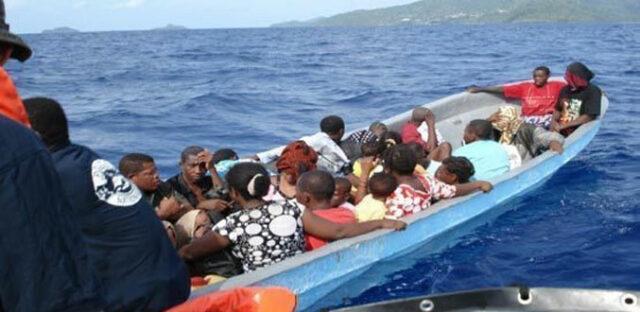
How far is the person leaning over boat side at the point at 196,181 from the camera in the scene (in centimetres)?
576

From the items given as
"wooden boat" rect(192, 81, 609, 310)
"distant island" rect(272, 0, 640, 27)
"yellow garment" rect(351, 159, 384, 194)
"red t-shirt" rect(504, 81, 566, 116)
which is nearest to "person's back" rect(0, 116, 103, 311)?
"wooden boat" rect(192, 81, 609, 310)

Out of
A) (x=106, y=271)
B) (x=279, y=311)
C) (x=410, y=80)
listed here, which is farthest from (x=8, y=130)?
(x=410, y=80)

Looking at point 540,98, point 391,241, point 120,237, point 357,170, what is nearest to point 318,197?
point 391,241

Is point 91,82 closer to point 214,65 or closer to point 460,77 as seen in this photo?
point 214,65

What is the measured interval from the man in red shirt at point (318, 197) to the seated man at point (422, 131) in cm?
305

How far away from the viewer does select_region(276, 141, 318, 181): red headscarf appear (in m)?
6.12

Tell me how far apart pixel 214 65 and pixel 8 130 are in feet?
97.4

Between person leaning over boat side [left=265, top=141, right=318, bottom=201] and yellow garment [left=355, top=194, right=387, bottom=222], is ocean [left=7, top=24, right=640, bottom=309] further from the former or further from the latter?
person leaning over boat side [left=265, top=141, right=318, bottom=201]

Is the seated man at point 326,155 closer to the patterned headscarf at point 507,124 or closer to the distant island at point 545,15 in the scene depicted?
the patterned headscarf at point 507,124

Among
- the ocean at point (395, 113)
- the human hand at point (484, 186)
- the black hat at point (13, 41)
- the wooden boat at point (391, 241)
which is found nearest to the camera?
the black hat at point (13, 41)

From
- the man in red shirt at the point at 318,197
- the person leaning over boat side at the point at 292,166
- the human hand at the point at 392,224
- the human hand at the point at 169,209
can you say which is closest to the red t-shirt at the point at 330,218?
the man in red shirt at the point at 318,197

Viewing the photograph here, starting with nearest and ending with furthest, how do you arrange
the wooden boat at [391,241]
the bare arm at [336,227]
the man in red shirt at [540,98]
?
1. the wooden boat at [391,241]
2. the bare arm at [336,227]
3. the man in red shirt at [540,98]

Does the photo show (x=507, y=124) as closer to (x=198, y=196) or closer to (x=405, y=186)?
(x=405, y=186)

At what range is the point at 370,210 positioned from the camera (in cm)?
565
